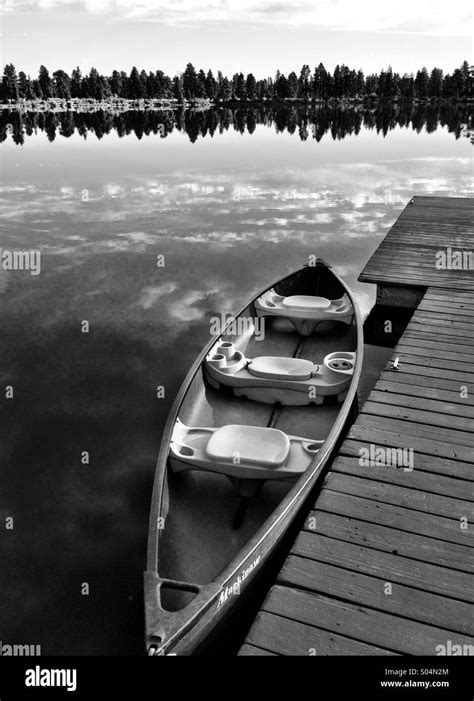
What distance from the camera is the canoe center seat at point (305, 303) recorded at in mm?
12664

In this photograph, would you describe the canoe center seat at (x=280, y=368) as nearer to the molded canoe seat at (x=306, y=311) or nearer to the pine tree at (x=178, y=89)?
the molded canoe seat at (x=306, y=311)

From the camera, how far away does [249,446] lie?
7570 mm

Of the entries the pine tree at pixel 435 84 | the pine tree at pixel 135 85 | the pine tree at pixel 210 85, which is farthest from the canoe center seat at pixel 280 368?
the pine tree at pixel 435 84

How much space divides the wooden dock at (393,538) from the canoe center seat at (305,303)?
128 inches

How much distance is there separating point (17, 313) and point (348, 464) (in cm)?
1117

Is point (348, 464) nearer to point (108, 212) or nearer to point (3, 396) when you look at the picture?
point (3, 396)

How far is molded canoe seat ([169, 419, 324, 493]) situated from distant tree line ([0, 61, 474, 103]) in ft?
609

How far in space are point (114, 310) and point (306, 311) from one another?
5.82 metres

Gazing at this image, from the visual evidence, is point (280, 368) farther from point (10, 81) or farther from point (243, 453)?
point (10, 81)

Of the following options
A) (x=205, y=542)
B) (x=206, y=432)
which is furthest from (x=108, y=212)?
(x=205, y=542)

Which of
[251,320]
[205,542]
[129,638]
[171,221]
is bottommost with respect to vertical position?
[129,638]

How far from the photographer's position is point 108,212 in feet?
85.8

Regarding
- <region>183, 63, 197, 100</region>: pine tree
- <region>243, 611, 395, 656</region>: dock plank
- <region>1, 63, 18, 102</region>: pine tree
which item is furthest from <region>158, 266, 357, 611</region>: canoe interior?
<region>183, 63, 197, 100</region>: pine tree

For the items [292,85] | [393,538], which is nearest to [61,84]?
[292,85]
